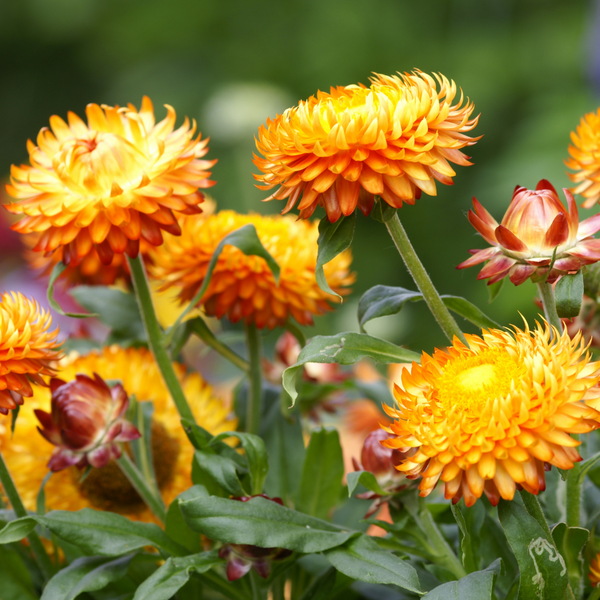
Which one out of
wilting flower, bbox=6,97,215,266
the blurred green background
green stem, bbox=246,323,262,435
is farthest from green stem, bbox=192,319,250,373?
the blurred green background

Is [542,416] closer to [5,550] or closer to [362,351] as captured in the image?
[362,351]

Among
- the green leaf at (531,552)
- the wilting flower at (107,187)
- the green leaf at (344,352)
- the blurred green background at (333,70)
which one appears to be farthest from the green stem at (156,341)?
the blurred green background at (333,70)

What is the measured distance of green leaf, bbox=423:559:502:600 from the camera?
13.9 inches

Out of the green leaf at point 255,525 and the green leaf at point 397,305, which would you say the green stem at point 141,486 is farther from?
the green leaf at point 397,305

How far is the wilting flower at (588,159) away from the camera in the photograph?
18.8 inches

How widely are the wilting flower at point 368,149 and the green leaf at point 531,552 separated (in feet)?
0.56

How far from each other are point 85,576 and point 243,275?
9.6 inches

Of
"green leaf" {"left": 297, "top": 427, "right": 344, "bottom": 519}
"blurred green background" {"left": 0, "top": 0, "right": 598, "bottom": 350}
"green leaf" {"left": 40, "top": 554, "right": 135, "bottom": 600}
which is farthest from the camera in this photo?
"blurred green background" {"left": 0, "top": 0, "right": 598, "bottom": 350}

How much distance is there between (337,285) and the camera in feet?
2.04

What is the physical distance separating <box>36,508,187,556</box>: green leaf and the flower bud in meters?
0.04

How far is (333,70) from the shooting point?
2.57 metres

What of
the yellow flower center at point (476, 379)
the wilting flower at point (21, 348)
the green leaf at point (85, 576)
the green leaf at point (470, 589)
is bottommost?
the green leaf at point (470, 589)

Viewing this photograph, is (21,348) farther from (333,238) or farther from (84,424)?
(333,238)

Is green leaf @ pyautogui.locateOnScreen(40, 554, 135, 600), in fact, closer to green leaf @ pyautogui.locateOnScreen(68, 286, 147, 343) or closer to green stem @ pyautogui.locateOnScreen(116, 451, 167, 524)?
green stem @ pyautogui.locateOnScreen(116, 451, 167, 524)
